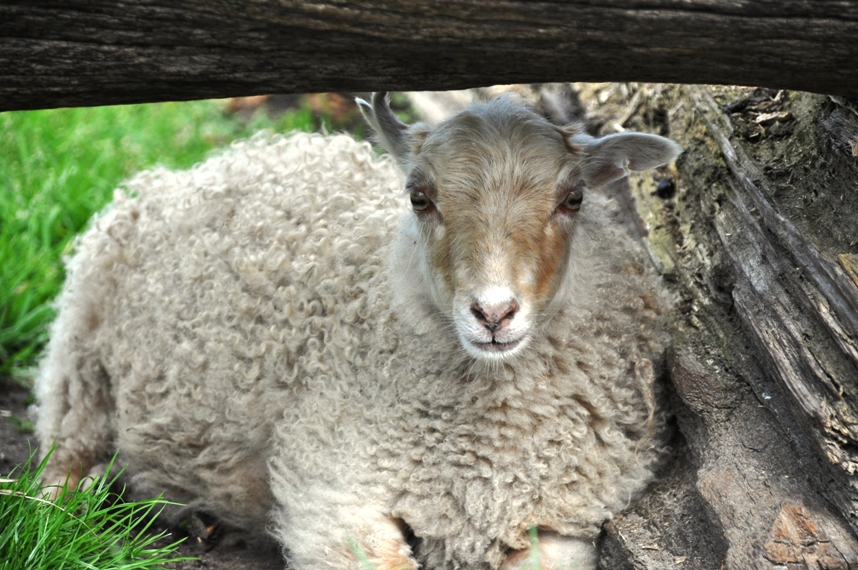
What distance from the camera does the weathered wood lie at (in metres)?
2.36

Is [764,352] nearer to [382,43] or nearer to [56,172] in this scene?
[382,43]

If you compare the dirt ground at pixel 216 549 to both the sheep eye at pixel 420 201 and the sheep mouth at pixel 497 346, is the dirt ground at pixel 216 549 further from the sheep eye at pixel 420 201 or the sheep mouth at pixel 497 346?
the sheep eye at pixel 420 201

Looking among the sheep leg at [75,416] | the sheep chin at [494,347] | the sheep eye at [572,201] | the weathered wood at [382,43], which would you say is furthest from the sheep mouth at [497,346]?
the sheep leg at [75,416]

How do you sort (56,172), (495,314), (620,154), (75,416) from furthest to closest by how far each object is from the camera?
1. (56,172)
2. (75,416)
3. (620,154)
4. (495,314)

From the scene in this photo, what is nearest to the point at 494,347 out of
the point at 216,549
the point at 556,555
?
the point at 556,555

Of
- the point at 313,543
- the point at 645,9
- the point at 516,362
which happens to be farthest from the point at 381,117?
the point at 313,543

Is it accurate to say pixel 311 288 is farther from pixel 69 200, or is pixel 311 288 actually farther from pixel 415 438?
pixel 69 200

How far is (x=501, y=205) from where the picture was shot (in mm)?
3041

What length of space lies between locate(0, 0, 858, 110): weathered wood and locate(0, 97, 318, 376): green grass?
3347mm

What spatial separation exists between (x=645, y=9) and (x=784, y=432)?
5.13 feet

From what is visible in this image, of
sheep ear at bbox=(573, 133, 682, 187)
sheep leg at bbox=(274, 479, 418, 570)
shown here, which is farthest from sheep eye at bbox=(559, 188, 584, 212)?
sheep leg at bbox=(274, 479, 418, 570)

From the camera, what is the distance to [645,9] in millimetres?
2377

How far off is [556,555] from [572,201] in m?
1.32

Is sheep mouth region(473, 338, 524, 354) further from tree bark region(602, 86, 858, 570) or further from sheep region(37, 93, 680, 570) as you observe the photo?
tree bark region(602, 86, 858, 570)
